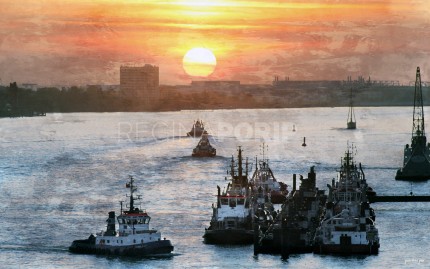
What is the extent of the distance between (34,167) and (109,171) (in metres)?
8.27

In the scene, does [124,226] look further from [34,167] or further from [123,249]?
[34,167]

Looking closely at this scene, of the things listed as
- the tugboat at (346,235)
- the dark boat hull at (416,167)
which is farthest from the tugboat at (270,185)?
the dark boat hull at (416,167)

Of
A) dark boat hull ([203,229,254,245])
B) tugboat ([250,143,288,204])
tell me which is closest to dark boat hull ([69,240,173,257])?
dark boat hull ([203,229,254,245])

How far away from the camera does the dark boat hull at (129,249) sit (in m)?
43.3

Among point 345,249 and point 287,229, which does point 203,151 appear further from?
point 345,249

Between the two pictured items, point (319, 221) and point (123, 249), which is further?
point (319, 221)

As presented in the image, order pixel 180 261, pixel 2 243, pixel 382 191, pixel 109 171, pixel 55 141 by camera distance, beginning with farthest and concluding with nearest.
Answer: pixel 55 141
pixel 109 171
pixel 382 191
pixel 2 243
pixel 180 261

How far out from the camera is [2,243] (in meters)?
46.8

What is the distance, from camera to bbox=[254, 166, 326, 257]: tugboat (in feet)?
144

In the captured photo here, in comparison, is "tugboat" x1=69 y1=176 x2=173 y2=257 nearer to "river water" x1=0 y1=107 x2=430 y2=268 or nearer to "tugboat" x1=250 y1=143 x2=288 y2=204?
"river water" x1=0 y1=107 x2=430 y2=268

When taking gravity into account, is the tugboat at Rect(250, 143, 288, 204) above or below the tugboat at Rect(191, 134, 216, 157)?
below

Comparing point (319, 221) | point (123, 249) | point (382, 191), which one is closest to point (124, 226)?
point (123, 249)

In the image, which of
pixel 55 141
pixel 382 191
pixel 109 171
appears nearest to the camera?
pixel 382 191

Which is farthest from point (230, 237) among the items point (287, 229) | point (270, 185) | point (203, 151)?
point (203, 151)
